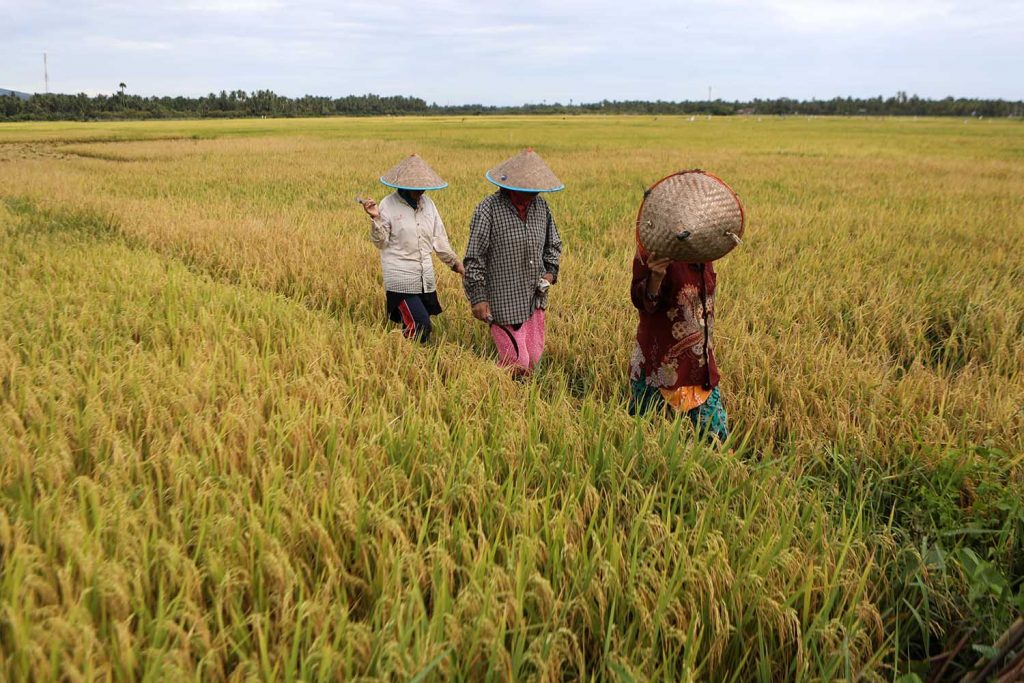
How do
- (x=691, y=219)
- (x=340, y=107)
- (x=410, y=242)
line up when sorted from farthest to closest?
(x=340, y=107), (x=410, y=242), (x=691, y=219)

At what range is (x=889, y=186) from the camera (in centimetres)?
1112

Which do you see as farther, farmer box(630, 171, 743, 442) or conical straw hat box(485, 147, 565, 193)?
conical straw hat box(485, 147, 565, 193)

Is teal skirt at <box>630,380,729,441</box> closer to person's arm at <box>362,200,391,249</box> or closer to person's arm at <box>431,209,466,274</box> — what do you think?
person's arm at <box>431,209,466,274</box>

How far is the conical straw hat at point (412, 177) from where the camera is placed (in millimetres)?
3279

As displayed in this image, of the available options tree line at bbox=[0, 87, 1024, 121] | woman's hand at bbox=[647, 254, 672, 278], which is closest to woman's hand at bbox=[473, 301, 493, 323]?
woman's hand at bbox=[647, 254, 672, 278]

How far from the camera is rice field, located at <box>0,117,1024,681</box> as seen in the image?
1.34m

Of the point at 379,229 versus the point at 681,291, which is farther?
the point at 379,229

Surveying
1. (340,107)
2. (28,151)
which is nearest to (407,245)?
(28,151)

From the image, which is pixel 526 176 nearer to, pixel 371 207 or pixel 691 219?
pixel 371 207

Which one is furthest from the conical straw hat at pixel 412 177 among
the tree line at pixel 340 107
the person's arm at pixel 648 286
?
the tree line at pixel 340 107

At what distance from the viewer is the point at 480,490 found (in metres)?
1.82

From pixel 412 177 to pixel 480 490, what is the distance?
2049 mm

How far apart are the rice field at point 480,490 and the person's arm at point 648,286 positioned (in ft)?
1.30

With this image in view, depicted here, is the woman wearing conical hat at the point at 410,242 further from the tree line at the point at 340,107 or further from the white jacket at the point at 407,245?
the tree line at the point at 340,107
